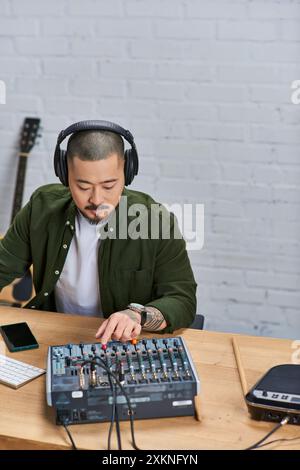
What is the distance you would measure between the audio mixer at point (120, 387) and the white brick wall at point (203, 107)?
149 cm

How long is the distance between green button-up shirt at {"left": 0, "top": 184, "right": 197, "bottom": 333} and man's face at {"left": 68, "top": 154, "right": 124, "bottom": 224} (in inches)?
6.8

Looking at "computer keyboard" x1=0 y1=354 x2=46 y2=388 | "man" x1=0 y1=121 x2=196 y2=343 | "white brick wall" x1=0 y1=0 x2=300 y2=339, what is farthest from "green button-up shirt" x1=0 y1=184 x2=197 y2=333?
"white brick wall" x1=0 y1=0 x2=300 y2=339

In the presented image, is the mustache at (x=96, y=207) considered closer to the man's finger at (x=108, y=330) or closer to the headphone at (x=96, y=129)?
the headphone at (x=96, y=129)

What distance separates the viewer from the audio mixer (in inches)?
49.9

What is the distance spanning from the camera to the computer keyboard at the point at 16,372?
4.66ft

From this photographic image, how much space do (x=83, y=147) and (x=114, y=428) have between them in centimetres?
72

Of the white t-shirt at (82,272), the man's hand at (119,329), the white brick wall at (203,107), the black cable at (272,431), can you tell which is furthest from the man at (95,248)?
the white brick wall at (203,107)

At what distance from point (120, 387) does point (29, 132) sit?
1816 mm

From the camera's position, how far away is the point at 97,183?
5.45ft

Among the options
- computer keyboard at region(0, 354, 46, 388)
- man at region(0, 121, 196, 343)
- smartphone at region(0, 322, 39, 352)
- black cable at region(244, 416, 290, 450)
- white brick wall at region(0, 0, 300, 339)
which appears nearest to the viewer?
black cable at region(244, 416, 290, 450)

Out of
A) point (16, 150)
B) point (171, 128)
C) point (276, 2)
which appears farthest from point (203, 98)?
point (16, 150)

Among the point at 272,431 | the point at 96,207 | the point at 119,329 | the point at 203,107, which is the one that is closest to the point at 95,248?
the point at 96,207

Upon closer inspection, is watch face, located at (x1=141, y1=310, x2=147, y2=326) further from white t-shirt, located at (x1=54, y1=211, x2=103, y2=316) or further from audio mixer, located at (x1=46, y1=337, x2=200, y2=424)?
white t-shirt, located at (x1=54, y1=211, x2=103, y2=316)

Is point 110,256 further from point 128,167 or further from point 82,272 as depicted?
point 128,167
